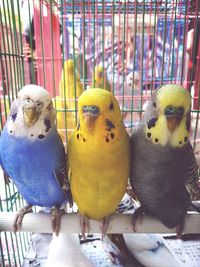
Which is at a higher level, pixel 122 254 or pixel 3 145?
pixel 3 145

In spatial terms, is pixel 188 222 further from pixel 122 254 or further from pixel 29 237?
pixel 29 237

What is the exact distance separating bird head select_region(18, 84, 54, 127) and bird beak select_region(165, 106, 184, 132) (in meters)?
0.19

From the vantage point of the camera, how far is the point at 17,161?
510mm

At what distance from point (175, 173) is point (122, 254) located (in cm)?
37

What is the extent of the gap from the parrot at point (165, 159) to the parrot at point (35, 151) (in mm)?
136

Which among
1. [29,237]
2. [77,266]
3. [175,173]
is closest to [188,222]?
[175,173]

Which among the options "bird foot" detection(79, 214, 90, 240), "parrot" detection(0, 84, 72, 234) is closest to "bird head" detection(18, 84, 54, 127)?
"parrot" detection(0, 84, 72, 234)

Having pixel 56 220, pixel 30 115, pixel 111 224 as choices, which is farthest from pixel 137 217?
pixel 30 115

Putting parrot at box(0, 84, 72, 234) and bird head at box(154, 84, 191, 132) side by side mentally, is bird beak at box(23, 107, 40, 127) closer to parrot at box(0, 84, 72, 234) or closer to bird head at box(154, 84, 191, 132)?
parrot at box(0, 84, 72, 234)

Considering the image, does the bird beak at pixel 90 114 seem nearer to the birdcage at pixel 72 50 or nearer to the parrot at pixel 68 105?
the birdcage at pixel 72 50

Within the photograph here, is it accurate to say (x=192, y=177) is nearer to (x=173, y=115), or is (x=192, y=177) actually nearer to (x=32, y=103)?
(x=173, y=115)

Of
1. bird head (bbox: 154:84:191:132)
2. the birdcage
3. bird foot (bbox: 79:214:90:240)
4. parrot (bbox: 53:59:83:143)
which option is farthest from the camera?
parrot (bbox: 53:59:83:143)

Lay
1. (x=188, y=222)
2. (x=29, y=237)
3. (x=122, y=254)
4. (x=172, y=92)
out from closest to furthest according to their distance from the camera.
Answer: (x=172, y=92) < (x=188, y=222) < (x=122, y=254) < (x=29, y=237)

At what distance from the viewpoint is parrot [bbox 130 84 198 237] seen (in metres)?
0.45
